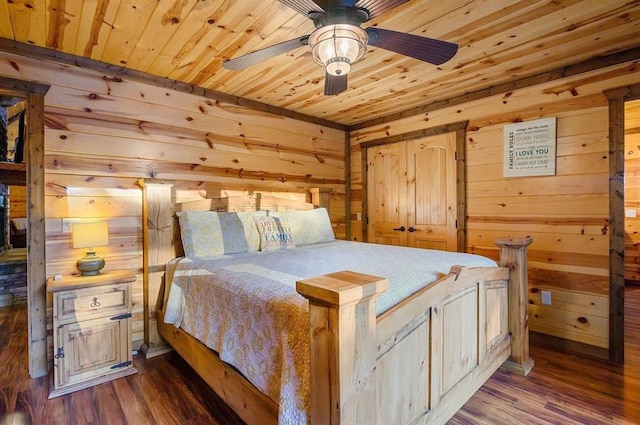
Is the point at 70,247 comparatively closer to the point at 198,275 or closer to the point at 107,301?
the point at 107,301

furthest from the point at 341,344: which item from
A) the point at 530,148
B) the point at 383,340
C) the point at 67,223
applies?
the point at 530,148

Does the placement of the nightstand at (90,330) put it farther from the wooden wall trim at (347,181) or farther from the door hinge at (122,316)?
the wooden wall trim at (347,181)

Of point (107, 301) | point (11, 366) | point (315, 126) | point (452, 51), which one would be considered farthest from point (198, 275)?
point (315, 126)

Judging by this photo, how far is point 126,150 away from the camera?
106 inches

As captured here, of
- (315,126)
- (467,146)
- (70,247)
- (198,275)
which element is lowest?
(198,275)

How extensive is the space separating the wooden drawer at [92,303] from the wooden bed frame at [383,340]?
0.31m

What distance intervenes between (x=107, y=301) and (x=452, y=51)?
107 inches

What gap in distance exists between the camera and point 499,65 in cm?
265

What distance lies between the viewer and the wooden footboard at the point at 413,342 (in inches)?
40.4

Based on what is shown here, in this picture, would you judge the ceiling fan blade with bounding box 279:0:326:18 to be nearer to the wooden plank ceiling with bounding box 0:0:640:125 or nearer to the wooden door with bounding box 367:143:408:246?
the wooden plank ceiling with bounding box 0:0:640:125

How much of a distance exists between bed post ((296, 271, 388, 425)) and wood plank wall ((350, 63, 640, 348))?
98.7 inches

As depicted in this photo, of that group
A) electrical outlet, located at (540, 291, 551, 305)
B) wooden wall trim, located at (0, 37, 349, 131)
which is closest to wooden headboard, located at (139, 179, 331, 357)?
wooden wall trim, located at (0, 37, 349, 131)

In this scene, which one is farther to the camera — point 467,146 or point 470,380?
point 467,146

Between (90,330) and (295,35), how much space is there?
97.9 inches
